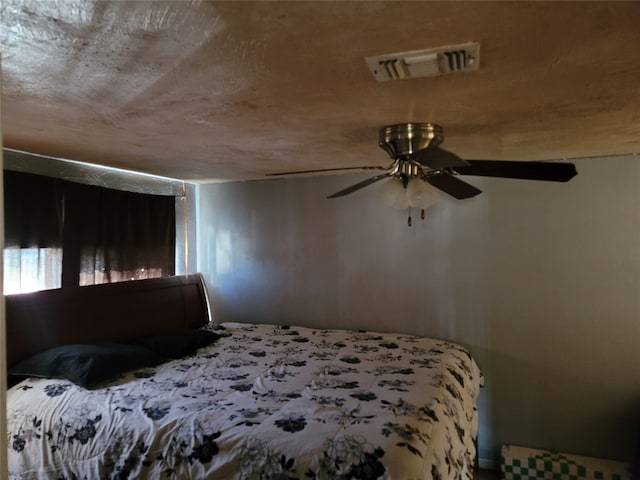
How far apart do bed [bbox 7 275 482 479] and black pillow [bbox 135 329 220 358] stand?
13 millimetres

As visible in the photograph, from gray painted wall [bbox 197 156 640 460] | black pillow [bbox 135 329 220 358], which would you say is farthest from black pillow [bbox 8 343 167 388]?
gray painted wall [bbox 197 156 640 460]

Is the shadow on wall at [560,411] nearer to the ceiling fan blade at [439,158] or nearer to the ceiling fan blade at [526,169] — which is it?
the ceiling fan blade at [526,169]

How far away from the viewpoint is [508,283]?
3205 mm

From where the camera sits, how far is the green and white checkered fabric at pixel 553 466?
9.28 ft

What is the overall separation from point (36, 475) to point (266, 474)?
118 centimetres

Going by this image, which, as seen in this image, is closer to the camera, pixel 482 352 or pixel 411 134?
pixel 411 134

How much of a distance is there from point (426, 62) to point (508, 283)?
7.82 feet

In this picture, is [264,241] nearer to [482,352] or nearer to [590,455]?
[482,352]

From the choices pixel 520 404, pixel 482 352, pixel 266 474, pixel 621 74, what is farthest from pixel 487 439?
pixel 621 74

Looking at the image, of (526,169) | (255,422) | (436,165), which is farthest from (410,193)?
(255,422)

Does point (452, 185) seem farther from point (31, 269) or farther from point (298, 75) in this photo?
point (31, 269)

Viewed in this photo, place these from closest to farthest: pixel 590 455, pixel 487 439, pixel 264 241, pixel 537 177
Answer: pixel 537 177 → pixel 590 455 → pixel 487 439 → pixel 264 241

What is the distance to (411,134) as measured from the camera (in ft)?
6.65

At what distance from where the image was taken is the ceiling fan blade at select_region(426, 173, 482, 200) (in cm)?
210
